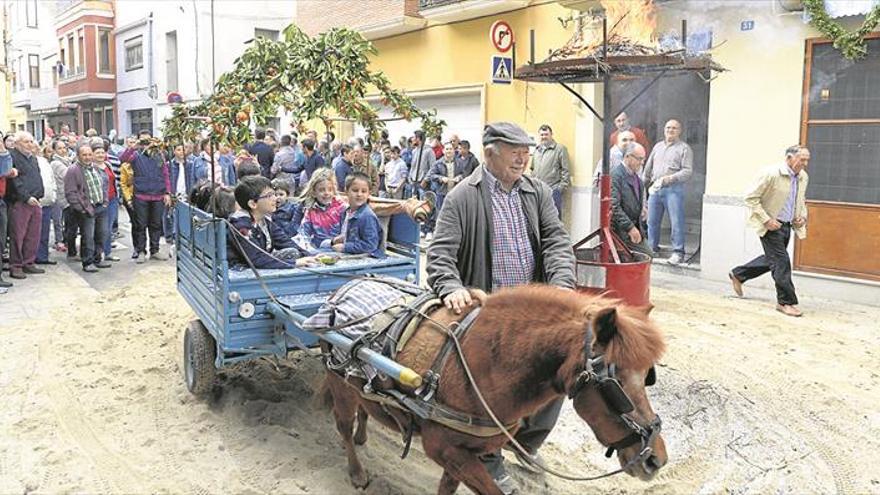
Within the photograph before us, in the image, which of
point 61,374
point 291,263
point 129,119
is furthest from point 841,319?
point 129,119

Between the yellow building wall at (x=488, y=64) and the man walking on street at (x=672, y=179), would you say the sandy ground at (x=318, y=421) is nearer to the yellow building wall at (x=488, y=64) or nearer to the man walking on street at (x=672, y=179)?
the man walking on street at (x=672, y=179)

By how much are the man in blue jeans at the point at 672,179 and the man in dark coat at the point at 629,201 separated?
3.04 m

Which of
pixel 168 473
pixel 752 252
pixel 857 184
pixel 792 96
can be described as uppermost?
pixel 792 96

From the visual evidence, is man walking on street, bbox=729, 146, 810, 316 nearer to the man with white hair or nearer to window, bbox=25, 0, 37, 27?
the man with white hair

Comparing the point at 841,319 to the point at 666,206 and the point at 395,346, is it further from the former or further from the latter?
the point at 395,346

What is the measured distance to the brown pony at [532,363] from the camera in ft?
9.57

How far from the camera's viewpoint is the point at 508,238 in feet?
13.7

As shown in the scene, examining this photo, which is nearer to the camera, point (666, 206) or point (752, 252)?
point (752, 252)

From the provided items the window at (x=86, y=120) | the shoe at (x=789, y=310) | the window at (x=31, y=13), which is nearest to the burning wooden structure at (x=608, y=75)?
the shoe at (x=789, y=310)

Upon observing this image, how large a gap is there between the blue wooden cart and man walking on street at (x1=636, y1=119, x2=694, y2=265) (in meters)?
6.41

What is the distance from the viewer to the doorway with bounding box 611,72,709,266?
1251 cm

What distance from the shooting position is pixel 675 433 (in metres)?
5.27

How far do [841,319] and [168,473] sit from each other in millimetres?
7223

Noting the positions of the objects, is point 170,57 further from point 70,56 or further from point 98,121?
point 70,56
